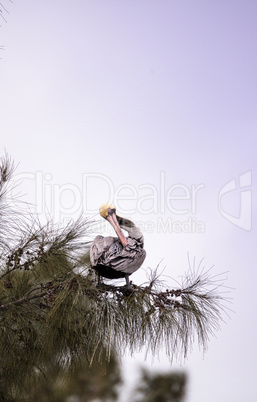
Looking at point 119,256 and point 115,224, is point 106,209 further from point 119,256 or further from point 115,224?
point 119,256

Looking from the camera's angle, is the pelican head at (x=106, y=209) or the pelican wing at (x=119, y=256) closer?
the pelican wing at (x=119, y=256)

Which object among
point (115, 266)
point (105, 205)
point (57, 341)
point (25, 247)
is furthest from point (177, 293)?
point (25, 247)

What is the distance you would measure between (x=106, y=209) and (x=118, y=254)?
228mm

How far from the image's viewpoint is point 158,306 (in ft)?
6.66

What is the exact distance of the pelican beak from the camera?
2.05m

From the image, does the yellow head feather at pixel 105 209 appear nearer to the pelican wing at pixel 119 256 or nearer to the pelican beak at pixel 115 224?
the pelican beak at pixel 115 224

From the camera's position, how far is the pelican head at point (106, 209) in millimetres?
2133

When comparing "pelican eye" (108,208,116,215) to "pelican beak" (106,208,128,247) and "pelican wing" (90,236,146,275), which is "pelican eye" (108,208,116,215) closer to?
"pelican beak" (106,208,128,247)

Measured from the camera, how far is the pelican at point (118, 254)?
200 centimetres

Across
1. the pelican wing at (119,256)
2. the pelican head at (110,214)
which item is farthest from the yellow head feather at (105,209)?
the pelican wing at (119,256)

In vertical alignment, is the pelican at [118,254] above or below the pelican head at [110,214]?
below

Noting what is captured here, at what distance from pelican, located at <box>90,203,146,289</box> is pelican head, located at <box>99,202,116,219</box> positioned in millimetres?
47

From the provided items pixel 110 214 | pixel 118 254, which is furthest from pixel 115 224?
pixel 118 254

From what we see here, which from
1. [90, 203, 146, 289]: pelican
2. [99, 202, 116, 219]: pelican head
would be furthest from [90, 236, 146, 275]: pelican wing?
[99, 202, 116, 219]: pelican head
